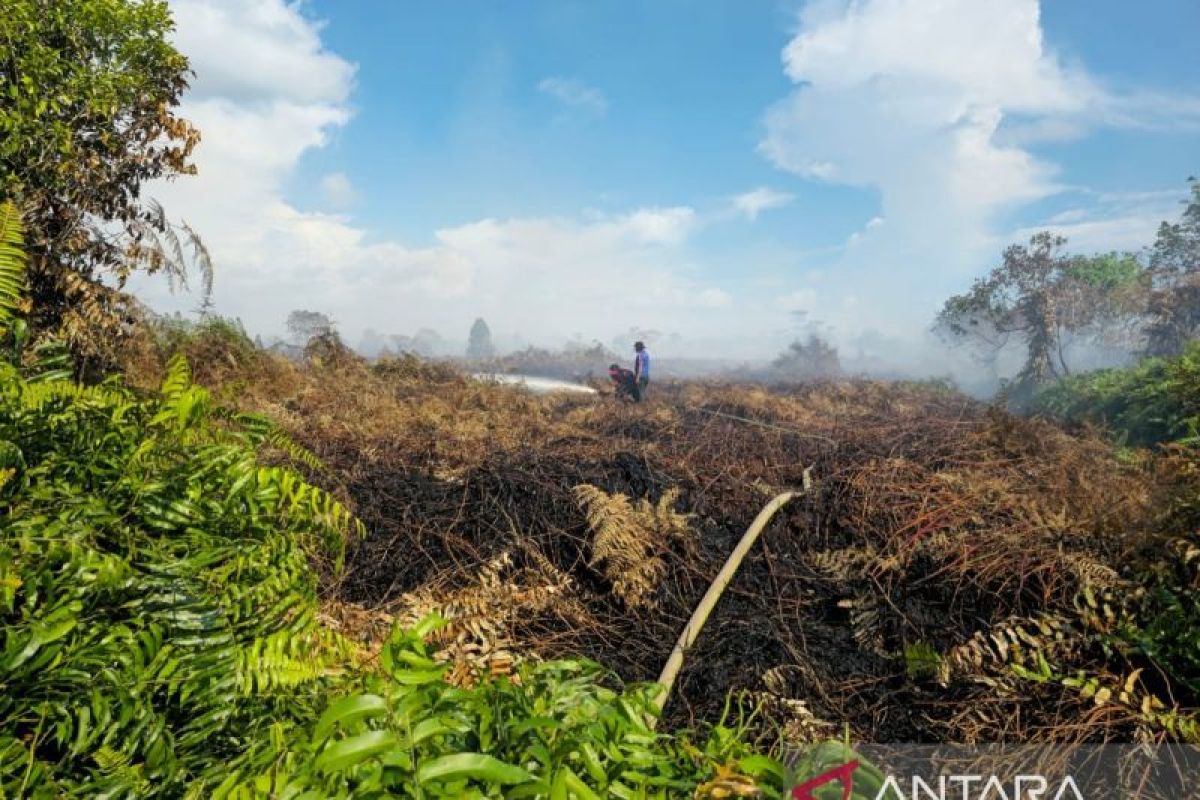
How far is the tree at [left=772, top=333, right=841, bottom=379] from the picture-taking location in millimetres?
36969

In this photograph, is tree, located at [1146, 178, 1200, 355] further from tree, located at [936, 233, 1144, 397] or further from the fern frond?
the fern frond

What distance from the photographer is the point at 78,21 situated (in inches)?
237

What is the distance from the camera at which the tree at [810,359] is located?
3697cm

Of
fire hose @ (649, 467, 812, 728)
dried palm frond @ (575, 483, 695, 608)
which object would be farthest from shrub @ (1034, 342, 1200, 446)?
dried palm frond @ (575, 483, 695, 608)

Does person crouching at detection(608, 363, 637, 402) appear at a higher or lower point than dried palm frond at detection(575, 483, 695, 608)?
higher

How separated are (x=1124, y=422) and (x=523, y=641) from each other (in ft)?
39.1

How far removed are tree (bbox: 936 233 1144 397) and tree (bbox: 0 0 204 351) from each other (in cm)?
2539

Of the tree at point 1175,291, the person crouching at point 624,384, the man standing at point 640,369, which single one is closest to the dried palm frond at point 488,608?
the man standing at point 640,369

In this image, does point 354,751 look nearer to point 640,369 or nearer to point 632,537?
point 632,537

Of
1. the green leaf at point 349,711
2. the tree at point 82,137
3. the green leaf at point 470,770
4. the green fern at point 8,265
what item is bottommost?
the green leaf at point 470,770

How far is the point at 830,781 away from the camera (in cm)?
143

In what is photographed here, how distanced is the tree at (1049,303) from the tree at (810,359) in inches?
485

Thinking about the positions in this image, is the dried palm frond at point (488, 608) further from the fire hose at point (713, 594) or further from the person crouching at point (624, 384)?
the person crouching at point (624, 384)

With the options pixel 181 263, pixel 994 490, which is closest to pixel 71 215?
pixel 181 263
